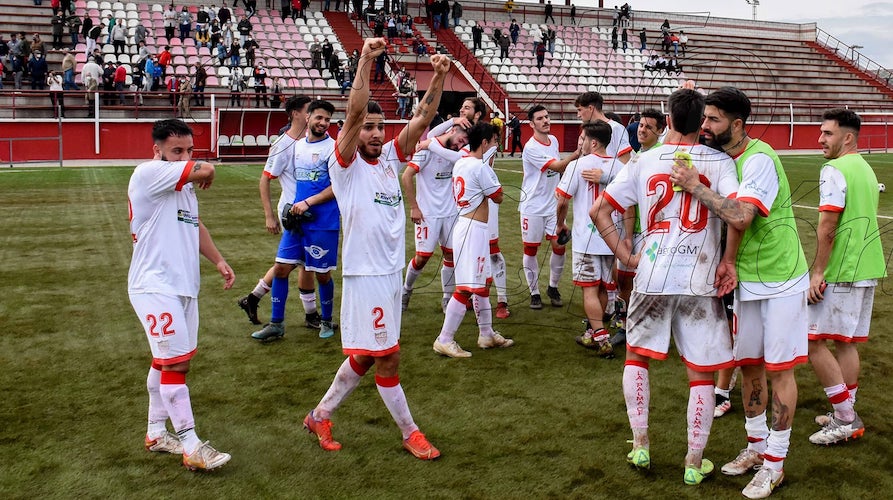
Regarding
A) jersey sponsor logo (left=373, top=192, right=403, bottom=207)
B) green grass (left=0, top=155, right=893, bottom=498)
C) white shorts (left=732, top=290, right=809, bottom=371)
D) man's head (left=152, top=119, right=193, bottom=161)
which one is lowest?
green grass (left=0, top=155, right=893, bottom=498)

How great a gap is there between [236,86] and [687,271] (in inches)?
988

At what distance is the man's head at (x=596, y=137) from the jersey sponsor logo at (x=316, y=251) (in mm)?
2482

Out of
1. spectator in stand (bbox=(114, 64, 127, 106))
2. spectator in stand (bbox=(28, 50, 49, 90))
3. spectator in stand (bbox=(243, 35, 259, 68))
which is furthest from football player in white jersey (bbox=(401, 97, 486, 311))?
spectator in stand (bbox=(28, 50, 49, 90))

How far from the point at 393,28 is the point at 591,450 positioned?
92.6ft

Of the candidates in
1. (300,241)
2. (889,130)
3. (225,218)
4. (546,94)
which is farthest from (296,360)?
(889,130)

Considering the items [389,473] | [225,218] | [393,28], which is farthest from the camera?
[393,28]

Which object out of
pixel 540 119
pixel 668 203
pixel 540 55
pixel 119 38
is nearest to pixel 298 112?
pixel 540 119

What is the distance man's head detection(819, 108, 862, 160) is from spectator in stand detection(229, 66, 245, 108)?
77.0 ft

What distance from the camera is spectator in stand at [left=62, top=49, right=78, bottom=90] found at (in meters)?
26.0

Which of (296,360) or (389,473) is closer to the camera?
(389,473)

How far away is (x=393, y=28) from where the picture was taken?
3091 cm

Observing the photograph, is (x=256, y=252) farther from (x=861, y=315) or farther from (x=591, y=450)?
(x=861, y=315)

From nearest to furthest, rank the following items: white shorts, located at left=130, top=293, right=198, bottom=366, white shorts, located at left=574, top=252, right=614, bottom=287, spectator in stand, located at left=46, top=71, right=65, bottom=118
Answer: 1. white shorts, located at left=130, top=293, right=198, bottom=366
2. white shorts, located at left=574, top=252, right=614, bottom=287
3. spectator in stand, located at left=46, top=71, right=65, bottom=118

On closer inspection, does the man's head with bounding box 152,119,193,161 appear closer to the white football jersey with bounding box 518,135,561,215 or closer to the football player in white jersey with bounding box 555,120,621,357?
the football player in white jersey with bounding box 555,120,621,357
